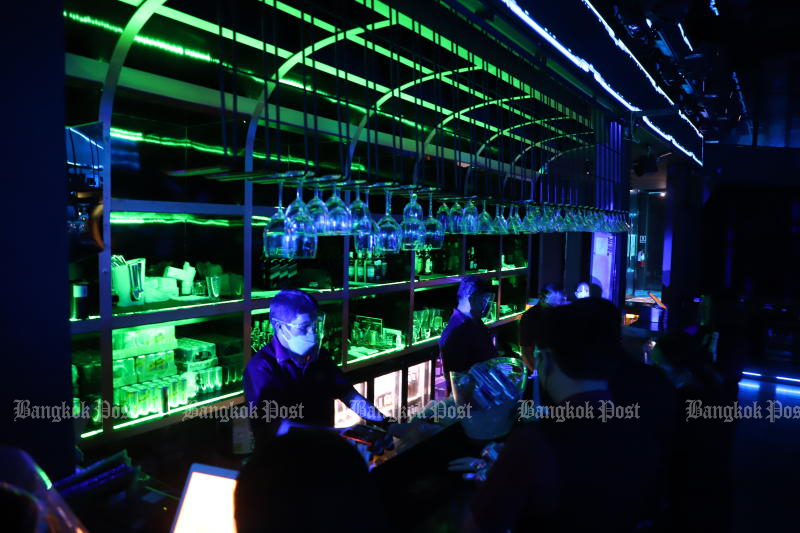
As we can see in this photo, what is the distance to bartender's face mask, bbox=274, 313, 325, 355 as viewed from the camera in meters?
2.52

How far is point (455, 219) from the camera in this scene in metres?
2.78

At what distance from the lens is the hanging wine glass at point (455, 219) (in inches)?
108

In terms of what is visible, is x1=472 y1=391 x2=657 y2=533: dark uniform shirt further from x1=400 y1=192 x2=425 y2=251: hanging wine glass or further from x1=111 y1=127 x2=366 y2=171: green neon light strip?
x1=111 y1=127 x2=366 y2=171: green neon light strip

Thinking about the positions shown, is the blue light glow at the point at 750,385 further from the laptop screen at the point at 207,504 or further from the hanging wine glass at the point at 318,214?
the laptop screen at the point at 207,504

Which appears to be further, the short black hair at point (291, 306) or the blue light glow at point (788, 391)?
the blue light glow at point (788, 391)

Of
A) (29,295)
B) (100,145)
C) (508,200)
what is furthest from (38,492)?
(508,200)

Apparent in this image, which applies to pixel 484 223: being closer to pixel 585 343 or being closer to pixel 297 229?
pixel 297 229

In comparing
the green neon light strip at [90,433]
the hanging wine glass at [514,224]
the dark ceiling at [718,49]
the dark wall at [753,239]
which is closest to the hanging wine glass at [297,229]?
the green neon light strip at [90,433]

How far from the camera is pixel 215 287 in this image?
324cm

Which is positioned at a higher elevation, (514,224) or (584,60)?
(584,60)

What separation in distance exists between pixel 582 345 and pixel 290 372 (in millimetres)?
1506

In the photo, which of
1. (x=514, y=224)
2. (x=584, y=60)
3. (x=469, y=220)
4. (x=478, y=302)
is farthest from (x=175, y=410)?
(x=584, y=60)

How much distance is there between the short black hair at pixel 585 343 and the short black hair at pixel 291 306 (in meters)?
1.28

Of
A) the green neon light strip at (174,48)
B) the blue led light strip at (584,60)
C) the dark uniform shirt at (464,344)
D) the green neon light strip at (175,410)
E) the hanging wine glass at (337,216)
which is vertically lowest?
the green neon light strip at (175,410)
